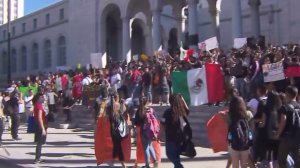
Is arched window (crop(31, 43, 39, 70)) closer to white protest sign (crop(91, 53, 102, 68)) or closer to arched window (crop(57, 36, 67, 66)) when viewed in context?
arched window (crop(57, 36, 67, 66))

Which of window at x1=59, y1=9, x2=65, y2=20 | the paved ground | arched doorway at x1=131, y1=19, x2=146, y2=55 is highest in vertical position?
window at x1=59, y1=9, x2=65, y2=20

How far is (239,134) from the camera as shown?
27.3 feet

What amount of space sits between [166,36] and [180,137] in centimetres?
3525

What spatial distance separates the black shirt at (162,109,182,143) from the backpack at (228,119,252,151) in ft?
4.59

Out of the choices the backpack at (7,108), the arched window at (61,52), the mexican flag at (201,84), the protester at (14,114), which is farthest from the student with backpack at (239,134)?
the arched window at (61,52)

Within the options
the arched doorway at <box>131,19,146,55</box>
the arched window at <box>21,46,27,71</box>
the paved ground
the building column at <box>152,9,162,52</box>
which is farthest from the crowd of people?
the arched window at <box>21,46,27,71</box>

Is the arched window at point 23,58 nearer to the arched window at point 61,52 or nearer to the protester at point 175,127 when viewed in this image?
the arched window at point 61,52

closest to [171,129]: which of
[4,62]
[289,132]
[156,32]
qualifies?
[289,132]

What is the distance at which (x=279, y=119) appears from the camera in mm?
8438

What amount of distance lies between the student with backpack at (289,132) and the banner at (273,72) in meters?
5.29

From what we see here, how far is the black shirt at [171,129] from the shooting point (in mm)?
9586

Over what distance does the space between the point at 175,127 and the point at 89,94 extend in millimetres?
13618

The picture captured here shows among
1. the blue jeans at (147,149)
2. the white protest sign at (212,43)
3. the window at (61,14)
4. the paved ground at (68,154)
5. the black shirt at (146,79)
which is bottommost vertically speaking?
the paved ground at (68,154)

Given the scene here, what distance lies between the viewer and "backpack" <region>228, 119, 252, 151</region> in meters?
8.29
